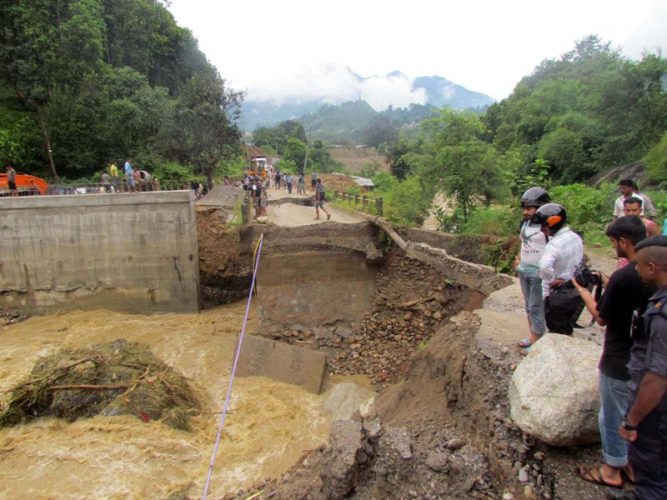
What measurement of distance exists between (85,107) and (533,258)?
26.1m

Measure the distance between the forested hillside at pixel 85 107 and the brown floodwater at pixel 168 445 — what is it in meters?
12.3

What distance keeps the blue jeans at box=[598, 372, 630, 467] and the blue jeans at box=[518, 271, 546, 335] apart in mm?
Result: 1621

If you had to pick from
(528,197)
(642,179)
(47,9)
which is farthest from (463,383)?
(47,9)

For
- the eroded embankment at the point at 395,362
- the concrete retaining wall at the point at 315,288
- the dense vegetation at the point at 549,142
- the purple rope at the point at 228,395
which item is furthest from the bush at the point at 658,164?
the purple rope at the point at 228,395

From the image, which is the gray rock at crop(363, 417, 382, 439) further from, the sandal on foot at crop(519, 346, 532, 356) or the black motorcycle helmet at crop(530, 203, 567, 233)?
the black motorcycle helmet at crop(530, 203, 567, 233)

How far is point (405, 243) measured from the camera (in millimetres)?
11977

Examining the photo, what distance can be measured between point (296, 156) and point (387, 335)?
145 feet

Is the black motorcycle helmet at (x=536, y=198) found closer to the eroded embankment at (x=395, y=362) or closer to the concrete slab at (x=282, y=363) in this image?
the eroded embankment at (x=395, y=362)

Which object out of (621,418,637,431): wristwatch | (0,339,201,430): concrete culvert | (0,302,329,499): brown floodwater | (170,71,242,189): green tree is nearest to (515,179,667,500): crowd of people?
(621,418,637,431): wristwatch

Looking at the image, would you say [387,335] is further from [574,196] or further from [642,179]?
[642,179]

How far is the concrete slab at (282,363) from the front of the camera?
10.0 metres

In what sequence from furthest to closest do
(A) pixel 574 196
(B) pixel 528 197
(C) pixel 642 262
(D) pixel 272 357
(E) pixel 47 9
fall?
(E) pixel 47 9 → (A) pixel 574 196 → (D) pixel 272 357 → (B) pixel 528 197 → (C) pixel 642 262

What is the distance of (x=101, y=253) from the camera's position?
13.7 metres

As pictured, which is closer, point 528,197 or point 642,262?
point 642,262
